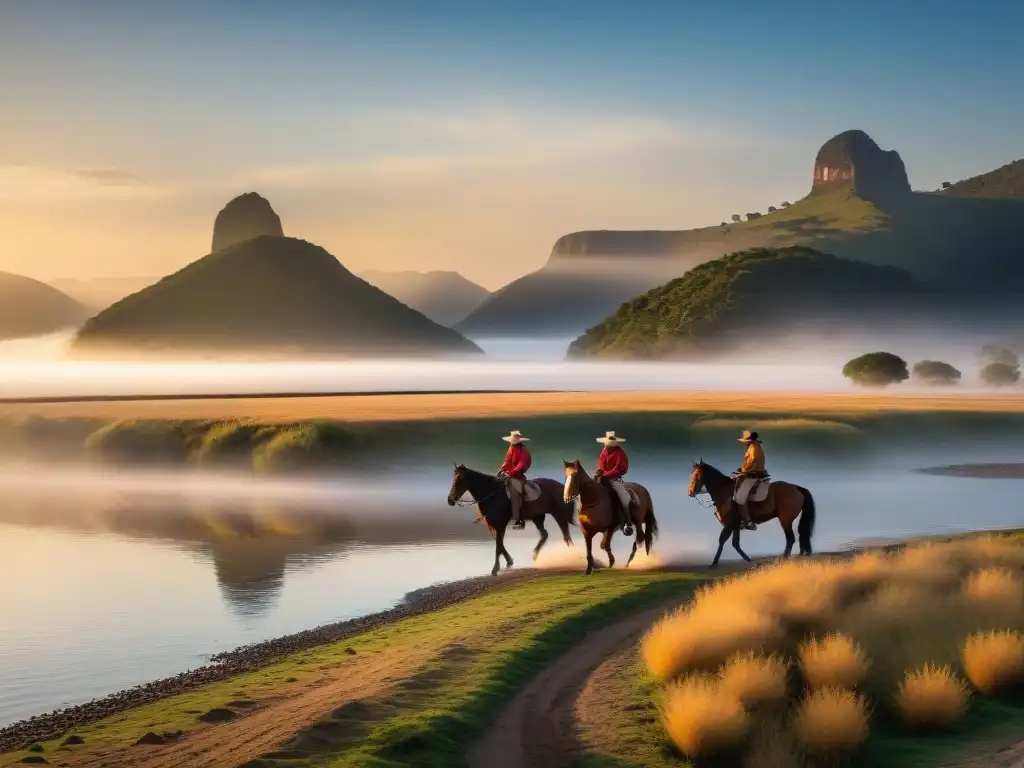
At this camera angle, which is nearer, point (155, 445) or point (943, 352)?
point (155, 445)

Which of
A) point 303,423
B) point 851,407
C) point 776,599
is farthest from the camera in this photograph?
point 851,407

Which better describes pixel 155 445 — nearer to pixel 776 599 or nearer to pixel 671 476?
pixel 671 476

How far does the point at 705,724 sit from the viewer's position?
44.5 ft

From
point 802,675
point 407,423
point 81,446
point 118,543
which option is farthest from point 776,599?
point 81,446

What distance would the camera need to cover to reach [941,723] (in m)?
14.8

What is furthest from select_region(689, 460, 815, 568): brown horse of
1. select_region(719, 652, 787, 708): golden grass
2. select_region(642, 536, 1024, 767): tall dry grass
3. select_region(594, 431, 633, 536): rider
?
select_region(719, 652, 787, 708): golden grass

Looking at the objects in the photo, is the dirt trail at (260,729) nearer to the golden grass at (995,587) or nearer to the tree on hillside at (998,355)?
the golden grass at (995,587)

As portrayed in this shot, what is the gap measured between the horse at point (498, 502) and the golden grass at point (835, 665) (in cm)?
1214

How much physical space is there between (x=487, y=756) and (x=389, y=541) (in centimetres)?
2112

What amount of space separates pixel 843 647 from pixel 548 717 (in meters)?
3.93

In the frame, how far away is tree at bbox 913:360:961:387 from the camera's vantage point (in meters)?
127

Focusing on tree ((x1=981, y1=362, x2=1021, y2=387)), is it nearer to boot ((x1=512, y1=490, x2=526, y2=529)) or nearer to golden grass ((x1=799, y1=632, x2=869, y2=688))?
boot ((x1=512, y1=490, x2=526, y2=529))

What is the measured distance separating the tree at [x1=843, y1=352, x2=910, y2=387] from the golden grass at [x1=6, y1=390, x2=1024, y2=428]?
27.4m

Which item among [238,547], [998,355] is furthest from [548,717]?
[998,355]
